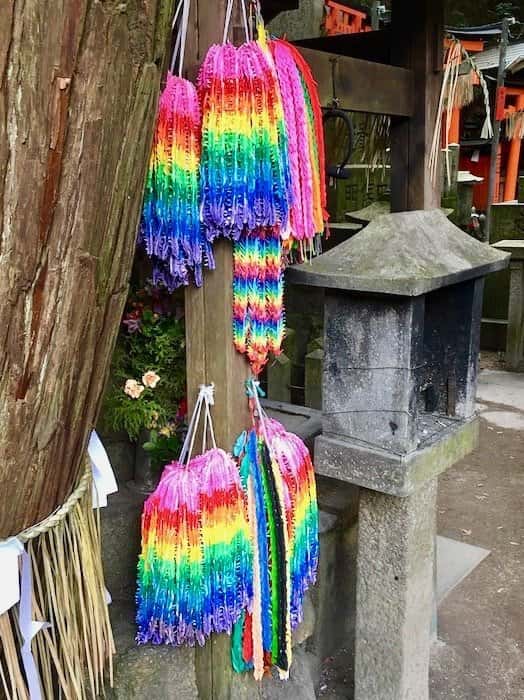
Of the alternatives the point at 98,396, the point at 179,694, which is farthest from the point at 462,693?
the point at 98,396

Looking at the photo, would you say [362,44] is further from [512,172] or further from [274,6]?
[512,172]

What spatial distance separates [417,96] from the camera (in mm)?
2580

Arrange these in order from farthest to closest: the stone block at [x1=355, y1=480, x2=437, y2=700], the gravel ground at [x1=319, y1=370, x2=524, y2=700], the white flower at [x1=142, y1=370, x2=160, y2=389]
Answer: the gravel ground at [x1=319, y1=370, x2=524, y2=700]
the stone block at [x1=355, y1=480, x2=437, y2=700]
the white flower at [x1=142, y1=370, x2=160, y2=389]

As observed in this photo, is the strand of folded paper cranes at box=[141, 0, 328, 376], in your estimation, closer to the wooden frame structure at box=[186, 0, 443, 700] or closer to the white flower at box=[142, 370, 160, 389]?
the wooden frame structure at box=[186, 0, 443, 700]

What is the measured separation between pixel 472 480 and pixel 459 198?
5.25 meters

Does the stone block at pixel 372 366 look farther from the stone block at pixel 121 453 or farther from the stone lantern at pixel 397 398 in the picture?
the stone block at pixel 121 453

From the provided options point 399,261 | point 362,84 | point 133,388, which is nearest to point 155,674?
point 133,388

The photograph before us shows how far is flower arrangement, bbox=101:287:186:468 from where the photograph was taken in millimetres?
2109

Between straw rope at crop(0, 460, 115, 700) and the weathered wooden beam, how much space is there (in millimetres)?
1403

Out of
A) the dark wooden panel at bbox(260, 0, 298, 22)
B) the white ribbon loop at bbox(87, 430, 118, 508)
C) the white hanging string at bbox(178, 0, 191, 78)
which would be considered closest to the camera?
the white ribbon loop at bbox(87, 430, 118, 508)

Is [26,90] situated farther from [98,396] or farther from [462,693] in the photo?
[462,693]

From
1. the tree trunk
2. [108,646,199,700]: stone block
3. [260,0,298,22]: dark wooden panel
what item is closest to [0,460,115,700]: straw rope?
the tree trunk

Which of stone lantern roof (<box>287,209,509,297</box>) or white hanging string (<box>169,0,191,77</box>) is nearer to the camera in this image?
white hanging string (<box>169,0,191,77</box>)

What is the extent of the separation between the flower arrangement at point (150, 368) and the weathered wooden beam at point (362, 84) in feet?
2.75
